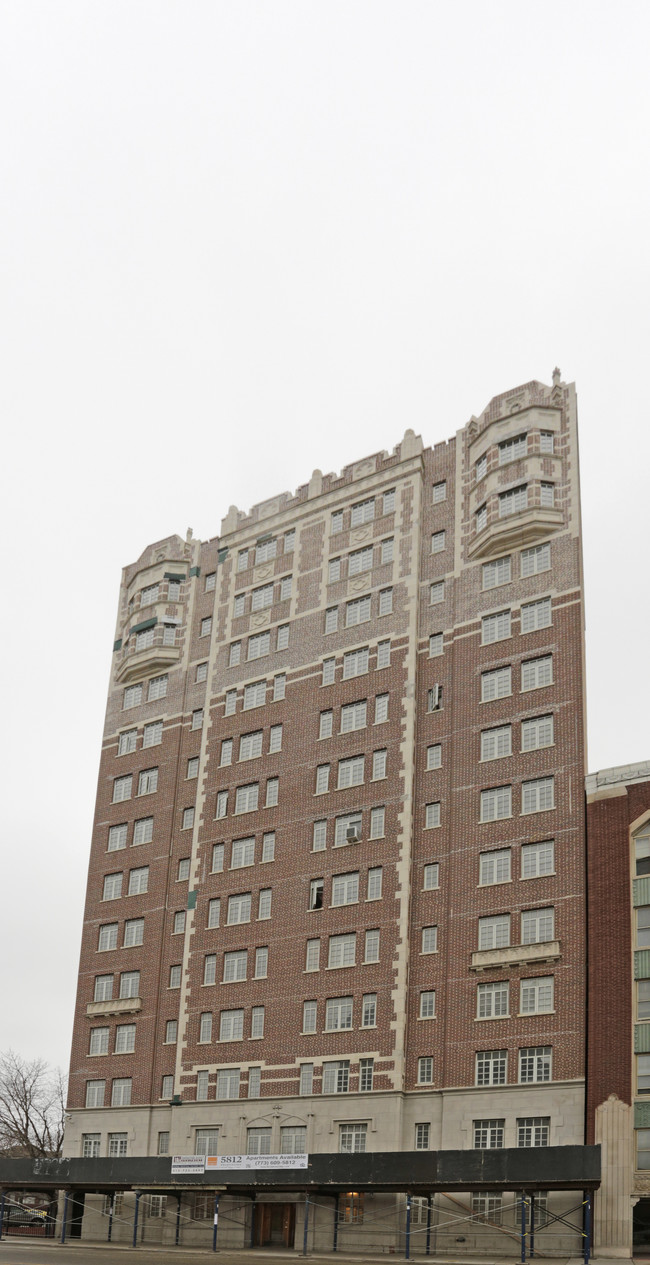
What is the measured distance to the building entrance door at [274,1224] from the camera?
2601 inches

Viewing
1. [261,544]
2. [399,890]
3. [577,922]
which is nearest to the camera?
[577,922]

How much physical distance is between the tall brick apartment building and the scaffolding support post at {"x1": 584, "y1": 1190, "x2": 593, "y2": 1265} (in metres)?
3.03

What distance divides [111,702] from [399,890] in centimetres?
3228

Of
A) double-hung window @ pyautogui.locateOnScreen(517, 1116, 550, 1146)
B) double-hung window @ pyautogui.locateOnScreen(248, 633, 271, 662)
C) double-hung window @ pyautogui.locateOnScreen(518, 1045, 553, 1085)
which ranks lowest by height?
double-hung window @ pyautogui.locateOnScreen(517, 1116, 550, 1146)

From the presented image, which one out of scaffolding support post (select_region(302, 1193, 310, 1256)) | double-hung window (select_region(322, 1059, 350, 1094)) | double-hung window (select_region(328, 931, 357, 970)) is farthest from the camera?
double-hung window (select_region(328, 931, 357, 970))

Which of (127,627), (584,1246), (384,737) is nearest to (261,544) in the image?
(127,627)

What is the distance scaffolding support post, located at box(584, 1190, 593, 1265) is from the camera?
172ft

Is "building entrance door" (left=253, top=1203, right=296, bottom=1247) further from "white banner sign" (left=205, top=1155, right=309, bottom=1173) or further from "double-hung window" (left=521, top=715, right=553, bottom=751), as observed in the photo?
"double-hung window" (left=521, top=715, right=553, bottom=751)

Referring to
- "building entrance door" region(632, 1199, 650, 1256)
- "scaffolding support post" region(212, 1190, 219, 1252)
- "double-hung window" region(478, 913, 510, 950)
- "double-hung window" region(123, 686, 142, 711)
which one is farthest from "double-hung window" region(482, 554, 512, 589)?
"scaffolding support post" region(212, 1190, 219, 1252)

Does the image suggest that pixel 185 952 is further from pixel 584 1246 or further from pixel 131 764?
pixel 584 1246

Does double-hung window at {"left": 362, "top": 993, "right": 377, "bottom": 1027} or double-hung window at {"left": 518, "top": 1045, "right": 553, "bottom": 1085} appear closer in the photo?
double-hung window at {"left": 518, "top": 1045, "right": 553, "bottom": 1085}

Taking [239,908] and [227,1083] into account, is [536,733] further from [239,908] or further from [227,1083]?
[227,1083]

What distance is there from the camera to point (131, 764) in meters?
88.4

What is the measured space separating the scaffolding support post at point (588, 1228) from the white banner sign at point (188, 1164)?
2167 centimetres
